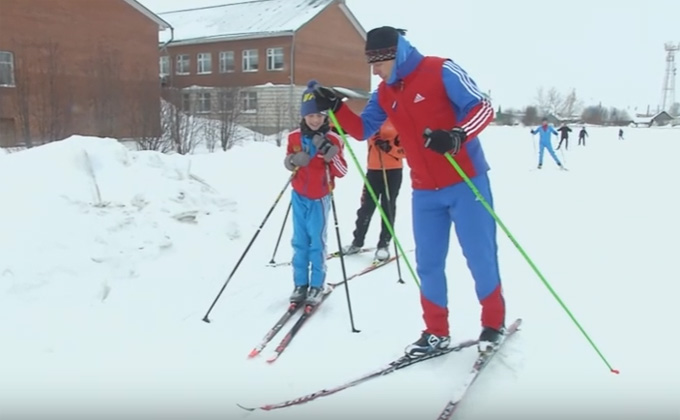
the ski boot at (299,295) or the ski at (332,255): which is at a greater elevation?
the ski boot at (299,295)

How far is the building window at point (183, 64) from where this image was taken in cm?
3725

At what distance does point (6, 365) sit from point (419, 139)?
2.75 meters

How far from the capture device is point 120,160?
21.1ft

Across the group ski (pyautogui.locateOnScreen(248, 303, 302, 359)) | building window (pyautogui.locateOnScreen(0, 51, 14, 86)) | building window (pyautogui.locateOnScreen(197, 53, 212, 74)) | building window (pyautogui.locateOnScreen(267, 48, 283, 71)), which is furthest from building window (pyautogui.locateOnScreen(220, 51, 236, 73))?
ski (pyautogui.locateOnScreen(248, 303, 302, 359))

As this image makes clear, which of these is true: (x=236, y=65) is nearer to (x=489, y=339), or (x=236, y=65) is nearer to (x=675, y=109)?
(x=489, y=339)

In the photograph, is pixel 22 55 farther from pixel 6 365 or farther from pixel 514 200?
pixel 6 365

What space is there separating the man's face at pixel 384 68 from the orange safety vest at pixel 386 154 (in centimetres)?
234

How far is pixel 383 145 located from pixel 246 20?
33.2 m

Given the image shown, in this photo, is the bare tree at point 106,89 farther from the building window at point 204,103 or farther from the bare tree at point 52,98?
the building window at point 204,103

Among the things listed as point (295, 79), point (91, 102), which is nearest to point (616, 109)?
point (295, 79)

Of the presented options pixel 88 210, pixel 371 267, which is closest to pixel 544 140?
pixel 371 267

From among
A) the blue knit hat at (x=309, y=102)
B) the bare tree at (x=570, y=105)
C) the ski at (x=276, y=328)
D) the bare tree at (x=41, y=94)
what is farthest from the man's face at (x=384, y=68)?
the bare tree at (x=570, y=105)

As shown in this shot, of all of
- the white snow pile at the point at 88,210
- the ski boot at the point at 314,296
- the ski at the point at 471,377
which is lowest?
the ski at the point at 471,377

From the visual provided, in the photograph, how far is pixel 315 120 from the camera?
13.5 feet
